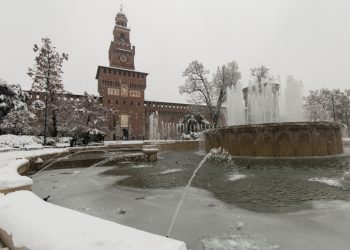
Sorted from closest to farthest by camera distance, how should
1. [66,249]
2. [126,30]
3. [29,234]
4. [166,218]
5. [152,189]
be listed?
[66,249] < [29,234] < [166,218] < [152,189] < [126,30]

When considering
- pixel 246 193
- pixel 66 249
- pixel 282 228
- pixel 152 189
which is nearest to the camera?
pixel 66 249

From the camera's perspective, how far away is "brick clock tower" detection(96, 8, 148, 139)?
4434 cm

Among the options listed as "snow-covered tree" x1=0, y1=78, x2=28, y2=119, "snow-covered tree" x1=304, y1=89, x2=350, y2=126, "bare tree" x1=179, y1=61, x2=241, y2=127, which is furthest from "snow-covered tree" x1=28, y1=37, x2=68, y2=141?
"snow-covered tree" x1=304, y1=89, x2=350, y2=126

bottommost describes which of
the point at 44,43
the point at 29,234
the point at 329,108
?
the point at 29,234

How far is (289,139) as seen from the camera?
10.3 m

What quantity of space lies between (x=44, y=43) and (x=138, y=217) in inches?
1011

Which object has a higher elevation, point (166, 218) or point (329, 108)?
point (329, 108)

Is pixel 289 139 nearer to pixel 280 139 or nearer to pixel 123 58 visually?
pixel 280 139

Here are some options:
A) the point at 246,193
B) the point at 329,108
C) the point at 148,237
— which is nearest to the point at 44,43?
the point at 246,193

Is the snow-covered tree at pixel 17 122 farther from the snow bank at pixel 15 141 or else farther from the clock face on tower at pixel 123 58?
the clock face on tower at pixel 123 58

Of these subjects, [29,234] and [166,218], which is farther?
[166,218]

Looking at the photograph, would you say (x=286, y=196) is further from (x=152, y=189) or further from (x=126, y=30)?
(x=126, y=30)

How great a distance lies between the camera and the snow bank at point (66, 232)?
4.78ft

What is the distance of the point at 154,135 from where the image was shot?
1777 inches
